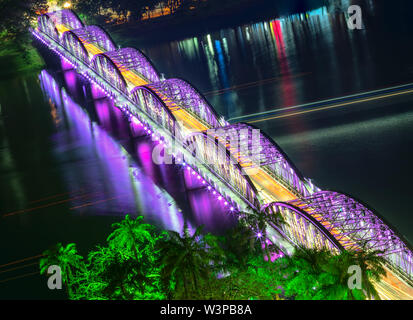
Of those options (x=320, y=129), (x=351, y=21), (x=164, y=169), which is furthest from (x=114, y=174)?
(x=351, y=21)

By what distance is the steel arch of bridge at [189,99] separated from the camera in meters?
57.1

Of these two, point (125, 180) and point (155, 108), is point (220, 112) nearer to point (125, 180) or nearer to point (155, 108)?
point (155, 108)

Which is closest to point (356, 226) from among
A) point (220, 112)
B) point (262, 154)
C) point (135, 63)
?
point (262, 154)

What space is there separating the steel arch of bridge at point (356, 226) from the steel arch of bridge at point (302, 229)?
60cm

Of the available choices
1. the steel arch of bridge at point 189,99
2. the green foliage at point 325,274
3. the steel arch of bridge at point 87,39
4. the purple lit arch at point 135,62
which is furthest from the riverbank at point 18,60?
the green foliage at point 325,274

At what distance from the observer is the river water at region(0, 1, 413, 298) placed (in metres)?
47.7

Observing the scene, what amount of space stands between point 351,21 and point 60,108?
50.1m

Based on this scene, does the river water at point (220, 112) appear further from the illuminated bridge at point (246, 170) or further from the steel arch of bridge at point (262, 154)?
the steel arch of bridge at point (262, 154)

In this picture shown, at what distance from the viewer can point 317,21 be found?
108375 mm

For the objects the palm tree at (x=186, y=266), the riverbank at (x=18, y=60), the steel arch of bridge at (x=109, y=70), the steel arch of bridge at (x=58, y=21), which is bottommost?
the palm tree at (x=186, y=266)

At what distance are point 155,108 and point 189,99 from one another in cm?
330

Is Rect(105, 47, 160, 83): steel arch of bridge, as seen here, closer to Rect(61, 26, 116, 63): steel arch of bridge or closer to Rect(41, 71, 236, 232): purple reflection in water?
Rect(41, 71, 236, 232): purple reflection in water

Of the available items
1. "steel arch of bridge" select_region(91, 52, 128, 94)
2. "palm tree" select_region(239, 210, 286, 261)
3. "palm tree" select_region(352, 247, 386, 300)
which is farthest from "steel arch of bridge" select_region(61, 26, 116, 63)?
"palm tree" select_region(352, 247, 386, 300)

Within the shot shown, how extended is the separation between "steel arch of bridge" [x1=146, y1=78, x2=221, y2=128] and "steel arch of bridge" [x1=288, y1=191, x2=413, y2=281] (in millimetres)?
20681
